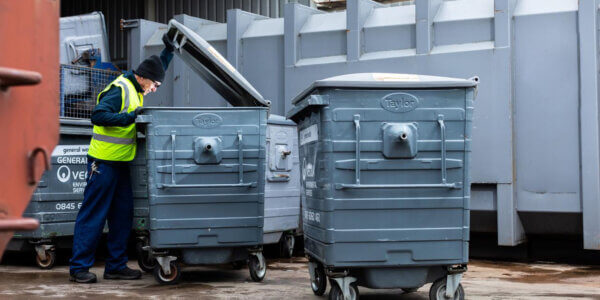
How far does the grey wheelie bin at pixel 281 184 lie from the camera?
6145mm

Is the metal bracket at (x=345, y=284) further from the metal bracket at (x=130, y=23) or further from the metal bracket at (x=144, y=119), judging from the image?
the metal bracket at (x=130, y=23)

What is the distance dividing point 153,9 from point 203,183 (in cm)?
650

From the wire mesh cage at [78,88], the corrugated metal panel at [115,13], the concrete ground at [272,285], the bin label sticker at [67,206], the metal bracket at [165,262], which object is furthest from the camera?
the corrugated metal panel at [115,13]

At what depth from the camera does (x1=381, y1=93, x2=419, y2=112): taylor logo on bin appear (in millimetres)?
3932

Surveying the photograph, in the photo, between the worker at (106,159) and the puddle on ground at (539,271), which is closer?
the worker at (106,159)

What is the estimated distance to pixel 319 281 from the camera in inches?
175

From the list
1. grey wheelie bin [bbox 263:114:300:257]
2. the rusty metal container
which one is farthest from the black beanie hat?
the rusty metal container

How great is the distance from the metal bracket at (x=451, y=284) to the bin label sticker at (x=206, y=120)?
6.08 ft

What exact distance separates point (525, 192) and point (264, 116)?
229cm

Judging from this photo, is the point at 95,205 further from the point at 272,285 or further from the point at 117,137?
the point at 272,285

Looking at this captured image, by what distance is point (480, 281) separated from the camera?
203 inches

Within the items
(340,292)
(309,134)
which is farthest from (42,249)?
(340,292)

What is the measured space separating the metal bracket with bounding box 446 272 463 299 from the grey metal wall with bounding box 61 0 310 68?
18.4 feet

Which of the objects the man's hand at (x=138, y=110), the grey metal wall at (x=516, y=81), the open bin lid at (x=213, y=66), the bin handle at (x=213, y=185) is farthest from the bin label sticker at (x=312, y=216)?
the grey metal wall at (x=516, y=81)
